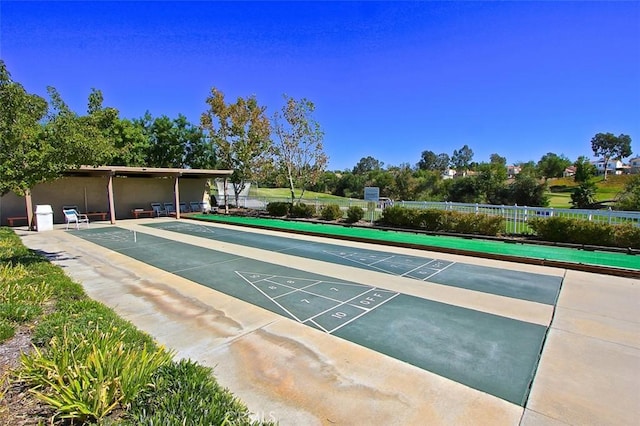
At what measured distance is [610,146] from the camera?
261ft

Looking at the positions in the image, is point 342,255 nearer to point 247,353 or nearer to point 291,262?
point 291,262

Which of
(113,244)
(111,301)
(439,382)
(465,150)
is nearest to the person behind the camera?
(439,382)

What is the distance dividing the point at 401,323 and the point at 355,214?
36.5 feet

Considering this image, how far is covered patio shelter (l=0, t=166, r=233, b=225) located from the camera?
16.0m

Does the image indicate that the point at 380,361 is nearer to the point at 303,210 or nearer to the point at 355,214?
the point at 355,214

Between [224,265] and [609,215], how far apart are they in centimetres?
1100

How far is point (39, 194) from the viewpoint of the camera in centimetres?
1666

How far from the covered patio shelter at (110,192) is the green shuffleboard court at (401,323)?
12.0 meters

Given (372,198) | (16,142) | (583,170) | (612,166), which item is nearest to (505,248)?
(372,198)

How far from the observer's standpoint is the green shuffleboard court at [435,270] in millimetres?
6023

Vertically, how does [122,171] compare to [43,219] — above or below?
above

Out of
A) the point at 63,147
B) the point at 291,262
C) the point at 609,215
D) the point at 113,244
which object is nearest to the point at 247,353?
the point at 291,262

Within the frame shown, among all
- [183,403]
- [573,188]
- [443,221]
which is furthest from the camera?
[573,188]

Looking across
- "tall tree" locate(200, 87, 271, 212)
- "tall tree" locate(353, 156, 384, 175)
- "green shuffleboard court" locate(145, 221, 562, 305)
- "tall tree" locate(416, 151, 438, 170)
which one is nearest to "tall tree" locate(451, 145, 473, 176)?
"tall tree" locate(416, 151, 438, 170)
